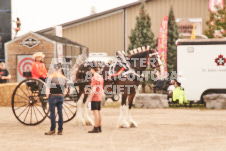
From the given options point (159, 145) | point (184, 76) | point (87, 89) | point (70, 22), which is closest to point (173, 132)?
point (159, 145)

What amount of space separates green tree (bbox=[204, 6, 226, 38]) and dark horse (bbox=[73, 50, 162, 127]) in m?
17.5

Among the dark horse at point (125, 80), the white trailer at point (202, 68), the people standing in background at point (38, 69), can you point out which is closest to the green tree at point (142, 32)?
the white trailer at point (202, 68)

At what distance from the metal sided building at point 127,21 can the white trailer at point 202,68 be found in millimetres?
17741

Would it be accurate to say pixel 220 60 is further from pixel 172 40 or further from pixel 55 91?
pixel 172 40

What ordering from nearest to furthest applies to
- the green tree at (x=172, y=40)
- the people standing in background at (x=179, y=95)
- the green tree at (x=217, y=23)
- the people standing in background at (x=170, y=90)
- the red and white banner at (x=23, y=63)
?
the people standing in background at (x=179, y=95) → the people standing in background at (x=170, y=90) → the red and white banner at (x=23, y=63) → the green tree at (x=217, y=23) → the green tree at (x=172, y=40)

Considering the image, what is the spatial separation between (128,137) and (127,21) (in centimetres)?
2826

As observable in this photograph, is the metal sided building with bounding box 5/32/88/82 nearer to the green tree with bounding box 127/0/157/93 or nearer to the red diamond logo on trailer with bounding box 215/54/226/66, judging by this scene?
the red diamond logo on trailer with bounding box 215/54/226/66

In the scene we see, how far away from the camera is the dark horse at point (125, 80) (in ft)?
43.8

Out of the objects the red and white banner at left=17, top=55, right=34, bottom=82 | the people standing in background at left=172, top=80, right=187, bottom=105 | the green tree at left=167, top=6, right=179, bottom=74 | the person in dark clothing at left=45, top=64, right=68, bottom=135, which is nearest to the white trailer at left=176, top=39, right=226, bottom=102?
the people standing in background at left=172, top=80, right=187, bottom=105

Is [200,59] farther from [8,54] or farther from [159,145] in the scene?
[159,145]

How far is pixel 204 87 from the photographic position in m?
21.1

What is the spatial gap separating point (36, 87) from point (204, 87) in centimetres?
966

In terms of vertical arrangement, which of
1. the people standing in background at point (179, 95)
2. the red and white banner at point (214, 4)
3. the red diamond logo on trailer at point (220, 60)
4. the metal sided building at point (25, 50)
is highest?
the red and white banner at point (214, 4)

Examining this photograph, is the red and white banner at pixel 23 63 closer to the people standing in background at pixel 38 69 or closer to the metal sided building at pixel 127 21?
the people standing in background at pixel 38 69
